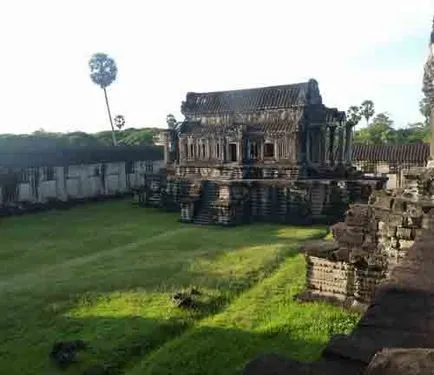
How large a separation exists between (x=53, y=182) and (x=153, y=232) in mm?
9623

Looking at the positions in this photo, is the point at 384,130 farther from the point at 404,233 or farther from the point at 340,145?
the point at 404,233

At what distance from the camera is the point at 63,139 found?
120 feet

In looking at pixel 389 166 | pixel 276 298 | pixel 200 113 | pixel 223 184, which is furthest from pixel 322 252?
pixel 389 166

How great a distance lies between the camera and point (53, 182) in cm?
2747

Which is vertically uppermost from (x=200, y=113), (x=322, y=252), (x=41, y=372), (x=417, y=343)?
(x=200, y=113)

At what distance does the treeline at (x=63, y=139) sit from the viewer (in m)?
28.9

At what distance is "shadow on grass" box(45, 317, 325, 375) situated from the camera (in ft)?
25.6

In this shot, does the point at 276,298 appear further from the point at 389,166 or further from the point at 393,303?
the point at 389,166

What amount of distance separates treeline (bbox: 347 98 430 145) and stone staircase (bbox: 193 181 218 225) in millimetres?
29110

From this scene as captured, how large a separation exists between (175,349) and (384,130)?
5431cm

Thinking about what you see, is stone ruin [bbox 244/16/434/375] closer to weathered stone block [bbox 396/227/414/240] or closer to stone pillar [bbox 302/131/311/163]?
weathered stone block [bbox 396/227/414/240]

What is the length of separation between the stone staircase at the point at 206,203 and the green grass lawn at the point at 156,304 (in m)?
3.78

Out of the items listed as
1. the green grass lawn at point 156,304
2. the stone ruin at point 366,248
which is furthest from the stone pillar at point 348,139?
the stone ruin at point 366,248

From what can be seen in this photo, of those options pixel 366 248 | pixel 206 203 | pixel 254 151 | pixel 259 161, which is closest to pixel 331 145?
pixel 259 161
